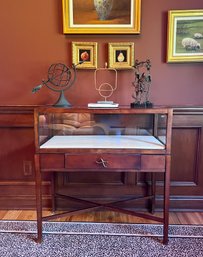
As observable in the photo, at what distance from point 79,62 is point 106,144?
0.77 m

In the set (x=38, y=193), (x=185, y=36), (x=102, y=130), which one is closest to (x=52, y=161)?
(x=38, y=193)

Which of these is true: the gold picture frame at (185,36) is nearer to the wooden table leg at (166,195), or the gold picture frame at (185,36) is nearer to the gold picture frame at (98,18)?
the gold picture frame at (98,18)

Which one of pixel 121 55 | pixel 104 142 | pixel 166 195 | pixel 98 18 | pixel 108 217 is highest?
pixel 98 18

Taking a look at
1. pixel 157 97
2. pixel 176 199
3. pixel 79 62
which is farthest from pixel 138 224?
pixel 79 62

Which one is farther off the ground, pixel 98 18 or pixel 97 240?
pixel 98 18

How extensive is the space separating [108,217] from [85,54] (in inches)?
55.2

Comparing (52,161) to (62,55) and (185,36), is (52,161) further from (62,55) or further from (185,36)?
(185,36)

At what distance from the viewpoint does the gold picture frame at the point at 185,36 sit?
186 centimetres

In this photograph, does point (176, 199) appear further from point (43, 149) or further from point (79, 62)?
point (79, 62)

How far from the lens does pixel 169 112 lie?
153 cm

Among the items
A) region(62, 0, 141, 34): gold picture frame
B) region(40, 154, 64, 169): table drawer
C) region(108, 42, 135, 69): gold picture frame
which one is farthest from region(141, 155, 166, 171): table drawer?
region(62, 0, 141, 34): gold picture frame

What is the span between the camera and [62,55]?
1.96 metres

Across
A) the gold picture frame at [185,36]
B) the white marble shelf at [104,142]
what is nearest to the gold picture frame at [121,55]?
the gold picture frame at [185,36]

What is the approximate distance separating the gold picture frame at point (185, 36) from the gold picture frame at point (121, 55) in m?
0.31
